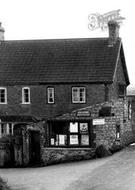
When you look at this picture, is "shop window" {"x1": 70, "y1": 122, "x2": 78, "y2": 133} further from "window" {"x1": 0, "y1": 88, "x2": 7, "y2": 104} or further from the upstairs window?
"window" {"x1": 0, "y1": 88, "x2": 7, "y2": 104}

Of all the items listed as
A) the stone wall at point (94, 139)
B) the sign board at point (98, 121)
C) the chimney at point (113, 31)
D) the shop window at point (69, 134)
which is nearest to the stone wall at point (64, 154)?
the stone wall at point (94, 139)

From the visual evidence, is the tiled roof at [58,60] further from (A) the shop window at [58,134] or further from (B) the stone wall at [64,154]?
(B) the stone wall at [64,154]

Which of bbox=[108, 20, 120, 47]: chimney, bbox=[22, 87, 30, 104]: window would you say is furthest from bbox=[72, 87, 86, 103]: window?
bbox=[108, 20, 120, 47]: chimney

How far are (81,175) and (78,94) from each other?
1235 centimetres

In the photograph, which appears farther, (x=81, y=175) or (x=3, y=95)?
(x=3, y=95)

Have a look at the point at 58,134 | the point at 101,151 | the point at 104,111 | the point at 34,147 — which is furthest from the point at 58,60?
the point at 101,151

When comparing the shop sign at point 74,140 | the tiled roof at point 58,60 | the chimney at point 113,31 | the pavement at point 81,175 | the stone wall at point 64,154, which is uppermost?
the chimney at point 113,31

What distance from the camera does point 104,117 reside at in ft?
90.5

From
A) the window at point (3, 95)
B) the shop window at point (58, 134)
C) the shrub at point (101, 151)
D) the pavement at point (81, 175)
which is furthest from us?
the window at point (3, 95)

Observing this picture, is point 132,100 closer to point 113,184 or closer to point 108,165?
point 108,165

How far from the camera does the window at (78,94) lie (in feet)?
112

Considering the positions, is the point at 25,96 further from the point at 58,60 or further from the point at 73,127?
the point at 73,127

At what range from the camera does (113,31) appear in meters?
36.7

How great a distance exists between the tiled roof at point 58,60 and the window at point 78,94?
2.60ft
